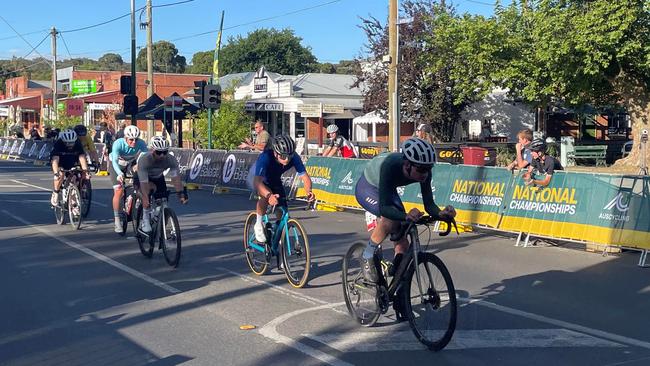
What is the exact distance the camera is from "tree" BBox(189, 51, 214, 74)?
119 meters

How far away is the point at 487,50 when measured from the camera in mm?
25250

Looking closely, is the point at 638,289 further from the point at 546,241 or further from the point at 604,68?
the point at 604,68

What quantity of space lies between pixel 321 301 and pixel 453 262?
316 cm

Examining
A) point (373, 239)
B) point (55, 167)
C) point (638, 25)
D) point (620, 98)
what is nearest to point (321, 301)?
point (373, 239)

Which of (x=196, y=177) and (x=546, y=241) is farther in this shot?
(x=196, y=177)

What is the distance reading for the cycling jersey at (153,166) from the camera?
10.4 meters

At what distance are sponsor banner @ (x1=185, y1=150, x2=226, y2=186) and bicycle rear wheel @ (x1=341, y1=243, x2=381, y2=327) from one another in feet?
48.6

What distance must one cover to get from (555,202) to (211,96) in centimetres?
1511

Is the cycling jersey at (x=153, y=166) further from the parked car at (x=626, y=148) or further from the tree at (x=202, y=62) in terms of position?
the tree at (x=202, y=62)

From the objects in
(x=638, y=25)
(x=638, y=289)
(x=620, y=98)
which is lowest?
(x=638, y=289)

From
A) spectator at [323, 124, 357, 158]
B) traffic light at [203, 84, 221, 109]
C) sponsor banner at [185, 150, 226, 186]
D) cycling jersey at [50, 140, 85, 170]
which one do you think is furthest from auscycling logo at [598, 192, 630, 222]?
traffic light at [203, 84, 221, 109]

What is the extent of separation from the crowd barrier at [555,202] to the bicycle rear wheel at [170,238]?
5.67 meters

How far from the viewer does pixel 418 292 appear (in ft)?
20.9

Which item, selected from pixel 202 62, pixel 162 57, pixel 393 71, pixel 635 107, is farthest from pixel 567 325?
pixel 162 57
